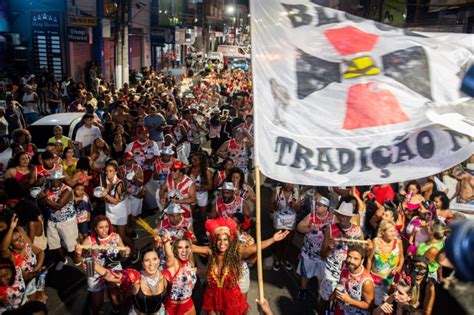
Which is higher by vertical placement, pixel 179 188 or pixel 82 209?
pixel 179 188

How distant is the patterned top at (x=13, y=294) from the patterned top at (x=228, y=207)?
114 inches

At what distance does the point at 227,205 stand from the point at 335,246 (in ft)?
6.33

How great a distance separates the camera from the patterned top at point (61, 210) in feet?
21.0

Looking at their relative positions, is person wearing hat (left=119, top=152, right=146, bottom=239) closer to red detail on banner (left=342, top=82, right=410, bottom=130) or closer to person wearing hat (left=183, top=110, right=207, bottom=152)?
person wearing hat (left=183, top=110, right=207, bottom=152)

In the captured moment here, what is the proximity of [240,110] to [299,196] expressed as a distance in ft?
24.1

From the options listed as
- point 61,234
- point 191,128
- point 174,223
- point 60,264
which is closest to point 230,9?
point 191,128

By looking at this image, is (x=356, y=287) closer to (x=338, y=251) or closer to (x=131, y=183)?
(x=338, y=251)

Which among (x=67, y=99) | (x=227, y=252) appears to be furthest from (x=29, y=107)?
(x=227, y=252)

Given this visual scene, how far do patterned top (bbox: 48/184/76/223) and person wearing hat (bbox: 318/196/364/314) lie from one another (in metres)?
3.85

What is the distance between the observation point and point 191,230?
252 inches

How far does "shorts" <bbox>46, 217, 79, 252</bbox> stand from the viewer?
6527 mm

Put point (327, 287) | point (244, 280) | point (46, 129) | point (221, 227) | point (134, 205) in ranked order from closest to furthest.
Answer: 1. point (221, 227)
2. point (244, 280)
3. point (327, 287)
4. point (134, 205)
5. point (46, 129)

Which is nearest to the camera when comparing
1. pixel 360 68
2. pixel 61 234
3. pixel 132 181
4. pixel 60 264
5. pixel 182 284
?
pixel 360 68

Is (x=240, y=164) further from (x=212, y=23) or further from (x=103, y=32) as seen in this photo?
(x=212, y=23)
